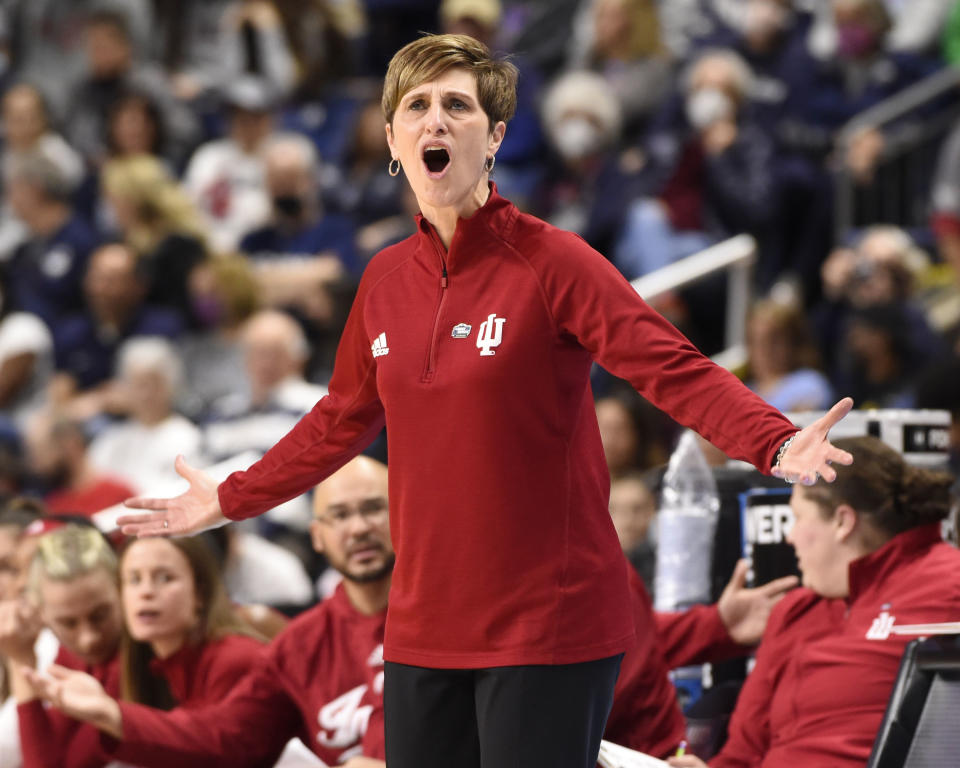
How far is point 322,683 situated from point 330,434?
146cm

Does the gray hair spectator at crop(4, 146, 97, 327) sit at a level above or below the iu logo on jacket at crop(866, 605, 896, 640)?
above

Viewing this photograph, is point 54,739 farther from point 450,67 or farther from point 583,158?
point 583,158

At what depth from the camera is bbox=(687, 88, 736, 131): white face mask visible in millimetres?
8219

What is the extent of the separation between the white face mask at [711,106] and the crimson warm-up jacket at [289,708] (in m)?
4.58

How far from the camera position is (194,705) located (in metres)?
4.39

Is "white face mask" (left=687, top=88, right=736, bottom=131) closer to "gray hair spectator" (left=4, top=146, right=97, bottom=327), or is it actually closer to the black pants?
"gray hair spectator" (left=4, top=146, right=97, bottom=327)

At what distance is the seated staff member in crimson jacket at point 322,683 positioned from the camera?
4.14 metres

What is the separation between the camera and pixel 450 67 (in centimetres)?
271

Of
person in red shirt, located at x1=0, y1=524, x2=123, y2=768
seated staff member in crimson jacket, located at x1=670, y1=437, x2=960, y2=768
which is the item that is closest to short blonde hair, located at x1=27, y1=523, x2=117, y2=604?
person in red shirt, located at x1=0, y1=524, x2=123, y2=768

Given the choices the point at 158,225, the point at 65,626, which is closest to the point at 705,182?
the point at 158,225

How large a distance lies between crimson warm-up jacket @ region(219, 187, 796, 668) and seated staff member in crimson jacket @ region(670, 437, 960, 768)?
1215mm

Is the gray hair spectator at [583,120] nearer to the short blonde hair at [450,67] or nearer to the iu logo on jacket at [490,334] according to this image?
the short blonde hair at [450,67]

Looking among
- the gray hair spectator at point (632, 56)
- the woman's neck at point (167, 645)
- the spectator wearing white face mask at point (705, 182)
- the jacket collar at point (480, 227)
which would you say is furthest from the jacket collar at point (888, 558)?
the gray hair spectator at point (632, 56)

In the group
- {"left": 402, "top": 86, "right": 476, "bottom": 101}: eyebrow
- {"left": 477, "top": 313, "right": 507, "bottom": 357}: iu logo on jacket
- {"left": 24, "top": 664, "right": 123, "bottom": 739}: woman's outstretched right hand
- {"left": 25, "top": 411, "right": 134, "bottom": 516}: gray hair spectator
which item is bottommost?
{"left": 24, "top": 664, "right": 123, "bottom": 739}: woman's outstretched right hand
